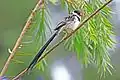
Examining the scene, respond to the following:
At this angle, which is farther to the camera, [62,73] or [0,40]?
[62,73]

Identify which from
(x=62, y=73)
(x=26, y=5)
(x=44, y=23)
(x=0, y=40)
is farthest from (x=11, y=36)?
(x=44, y=23)

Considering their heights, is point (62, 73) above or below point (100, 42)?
below

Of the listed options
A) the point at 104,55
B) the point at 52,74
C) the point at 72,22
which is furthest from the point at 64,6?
the point at 52,74

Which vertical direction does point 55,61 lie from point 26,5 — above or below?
below

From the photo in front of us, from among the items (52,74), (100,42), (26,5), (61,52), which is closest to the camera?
(100,42)

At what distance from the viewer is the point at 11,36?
2.01 meters

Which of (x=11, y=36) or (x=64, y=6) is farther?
(x=11, y=36)

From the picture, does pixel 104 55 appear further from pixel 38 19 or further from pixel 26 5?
pixel 26 5

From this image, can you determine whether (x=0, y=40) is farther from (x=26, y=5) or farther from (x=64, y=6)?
(x=64, y=6)

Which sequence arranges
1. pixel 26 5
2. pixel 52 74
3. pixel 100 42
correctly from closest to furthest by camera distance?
1. pixel 100 42
2. pixel 26 5
3. pixel 52 74

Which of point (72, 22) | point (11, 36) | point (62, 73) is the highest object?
point (72, 22)

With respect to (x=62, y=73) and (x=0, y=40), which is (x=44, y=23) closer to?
(x=0, y=40)

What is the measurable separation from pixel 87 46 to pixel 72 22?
3.6 inches

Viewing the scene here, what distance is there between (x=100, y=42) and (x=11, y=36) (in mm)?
1024
